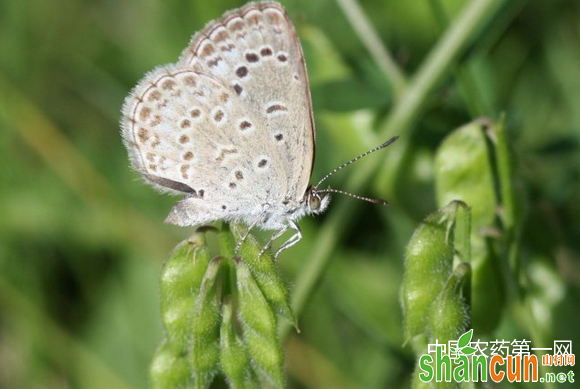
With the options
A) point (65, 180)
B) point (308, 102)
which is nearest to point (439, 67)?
point (308, 102)

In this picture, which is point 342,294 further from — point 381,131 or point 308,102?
point 308,102

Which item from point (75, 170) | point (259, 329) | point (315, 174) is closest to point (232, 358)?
point (259, 329)

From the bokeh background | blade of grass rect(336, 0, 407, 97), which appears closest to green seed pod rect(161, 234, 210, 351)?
the bokeh background

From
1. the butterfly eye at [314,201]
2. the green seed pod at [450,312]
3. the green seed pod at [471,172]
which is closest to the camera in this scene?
the green seed pod at [450,312]

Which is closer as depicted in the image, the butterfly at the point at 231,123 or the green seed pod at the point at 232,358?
the green seed pod at the point at 232,358

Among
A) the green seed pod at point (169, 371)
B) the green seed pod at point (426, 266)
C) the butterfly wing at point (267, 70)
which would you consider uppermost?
the butterfly wing at point (267, 70)

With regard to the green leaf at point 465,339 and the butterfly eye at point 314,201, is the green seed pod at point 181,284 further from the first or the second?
the butterfly eye at point 314,201

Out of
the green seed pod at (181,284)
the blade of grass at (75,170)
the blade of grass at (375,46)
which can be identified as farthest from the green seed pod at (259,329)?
the blade of grass at (75,170)

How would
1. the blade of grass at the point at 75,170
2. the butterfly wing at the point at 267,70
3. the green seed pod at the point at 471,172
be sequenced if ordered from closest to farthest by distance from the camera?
the green seed pod at the point at 471,172
the butterfly wing at the point at 267,70
the blade of grass at the point at 75,170
